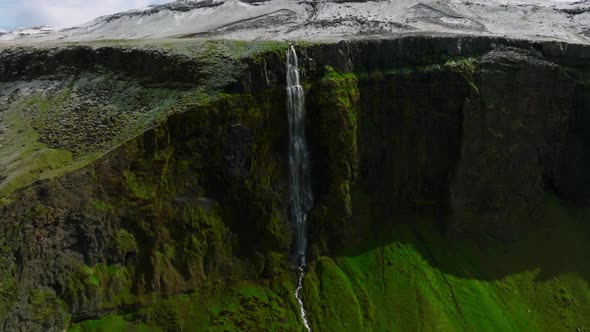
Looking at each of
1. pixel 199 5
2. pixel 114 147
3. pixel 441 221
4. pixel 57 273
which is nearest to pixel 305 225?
pixel 441 221

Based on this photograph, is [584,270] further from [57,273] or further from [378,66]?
[57,273]

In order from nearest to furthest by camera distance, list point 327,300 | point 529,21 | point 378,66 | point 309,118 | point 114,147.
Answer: point 114,147 → point 327,300 → point 309,118 → point 378,66 → point 529,21

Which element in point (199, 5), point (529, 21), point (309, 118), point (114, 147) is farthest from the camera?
point (199, 5)

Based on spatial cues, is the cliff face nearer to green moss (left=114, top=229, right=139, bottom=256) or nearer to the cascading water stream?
green moss (left=114, top=229, right=139, bottom=256)

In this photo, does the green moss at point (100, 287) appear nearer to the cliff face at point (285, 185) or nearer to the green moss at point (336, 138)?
the cliff face at point (285, 185)

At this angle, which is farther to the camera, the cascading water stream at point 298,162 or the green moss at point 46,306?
the cascading water stream at point 298,162

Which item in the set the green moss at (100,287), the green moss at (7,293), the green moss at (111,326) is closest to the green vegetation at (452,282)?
the green moss at (111,326)

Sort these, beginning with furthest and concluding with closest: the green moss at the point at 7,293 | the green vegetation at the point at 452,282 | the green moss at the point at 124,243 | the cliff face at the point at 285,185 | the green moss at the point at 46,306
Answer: the green vegetation at the point at 452,282 < the green moss at the point at 124,243 < the cliff face at the point at 285,185 < the green moss at the point at 46,306 < the green moss at the point at 7,293
